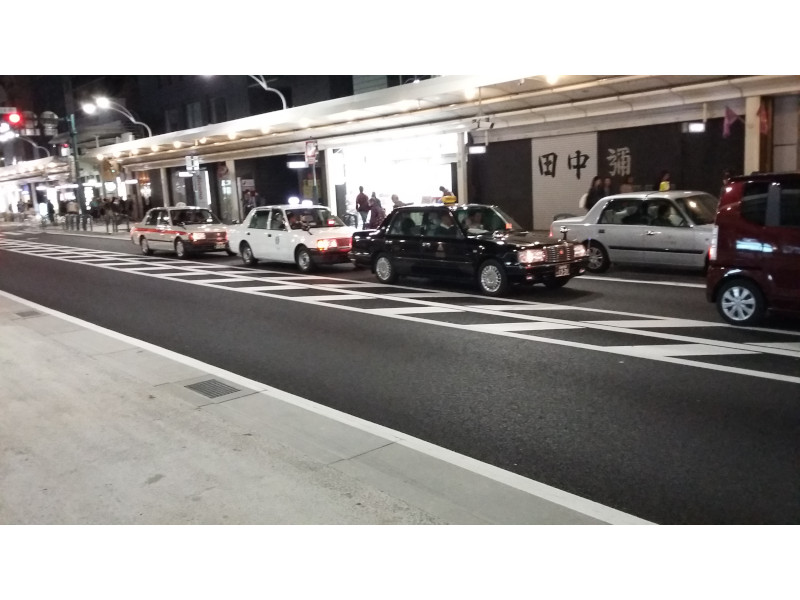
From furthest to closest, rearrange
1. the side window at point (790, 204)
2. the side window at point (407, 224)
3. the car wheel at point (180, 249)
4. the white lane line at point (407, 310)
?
the car wheel at point (180, 249)
the side window at point (407, 224)
the white lane line at point (407, 310)
the side window at point (790, 204)

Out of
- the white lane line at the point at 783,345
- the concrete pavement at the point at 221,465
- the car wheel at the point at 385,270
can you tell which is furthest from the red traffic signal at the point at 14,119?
the white lane line at the point at 783,345

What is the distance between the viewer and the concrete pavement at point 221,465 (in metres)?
4.26

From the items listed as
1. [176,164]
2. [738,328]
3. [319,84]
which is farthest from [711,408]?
[176,164]

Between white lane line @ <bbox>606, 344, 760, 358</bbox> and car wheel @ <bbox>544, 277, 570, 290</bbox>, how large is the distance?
380 cm

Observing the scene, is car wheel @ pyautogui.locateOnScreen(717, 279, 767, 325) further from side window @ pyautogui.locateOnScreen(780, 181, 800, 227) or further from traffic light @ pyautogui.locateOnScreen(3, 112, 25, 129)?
traffic light @ pyautogui.locateOnScreen(3, 112, 25, 129)

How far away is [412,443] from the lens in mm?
5426

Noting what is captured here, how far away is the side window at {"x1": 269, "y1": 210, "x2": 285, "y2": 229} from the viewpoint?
17016mm

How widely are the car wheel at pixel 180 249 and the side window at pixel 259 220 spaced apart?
3.72 m

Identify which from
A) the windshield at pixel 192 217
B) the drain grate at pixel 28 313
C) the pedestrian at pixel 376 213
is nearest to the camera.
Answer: the drain grate at pixel 28 313

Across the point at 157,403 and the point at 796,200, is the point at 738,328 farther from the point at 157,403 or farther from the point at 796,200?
the point at 157,403

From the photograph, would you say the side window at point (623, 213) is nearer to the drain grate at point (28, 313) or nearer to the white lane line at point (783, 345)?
the white lane line at point (783, 345)

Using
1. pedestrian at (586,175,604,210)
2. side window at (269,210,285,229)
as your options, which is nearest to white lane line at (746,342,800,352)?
pedestrian at (586,175,604,210)

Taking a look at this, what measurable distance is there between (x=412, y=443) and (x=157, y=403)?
259cm

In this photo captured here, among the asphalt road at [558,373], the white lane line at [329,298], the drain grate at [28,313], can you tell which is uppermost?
the drain grate at [28,313]
